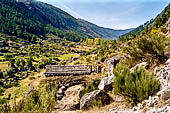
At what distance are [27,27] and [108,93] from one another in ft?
597

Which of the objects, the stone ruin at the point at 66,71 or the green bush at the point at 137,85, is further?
the stone ruin at the point at 66,71

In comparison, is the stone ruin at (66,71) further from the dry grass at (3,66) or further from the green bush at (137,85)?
the dry grass at (3,66)

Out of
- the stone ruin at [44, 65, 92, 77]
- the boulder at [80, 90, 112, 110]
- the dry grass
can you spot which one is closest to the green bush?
the boulder at [80, 90, 112, 110]

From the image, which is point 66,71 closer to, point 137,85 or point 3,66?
point 137,85

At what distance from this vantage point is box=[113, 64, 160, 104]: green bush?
6.99 metres

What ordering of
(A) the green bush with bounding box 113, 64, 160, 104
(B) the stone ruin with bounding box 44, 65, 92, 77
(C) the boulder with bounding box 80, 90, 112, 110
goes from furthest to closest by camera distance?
1. (B) the stone ruin with bounding box 44, 65, 92, 77
2. (C) the boulder with bounding box 80, 90, 112, 110
3. (A) the green bush with bounding box 113, 64, 160, 104

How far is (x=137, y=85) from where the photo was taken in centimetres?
748

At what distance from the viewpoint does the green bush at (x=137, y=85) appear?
6.99 meters

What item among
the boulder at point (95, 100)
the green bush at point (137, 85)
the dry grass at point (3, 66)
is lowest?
the dry grass at point (3, 66)

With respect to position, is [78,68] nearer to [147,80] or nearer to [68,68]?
[68,68]

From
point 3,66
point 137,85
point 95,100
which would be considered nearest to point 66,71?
point 95,100

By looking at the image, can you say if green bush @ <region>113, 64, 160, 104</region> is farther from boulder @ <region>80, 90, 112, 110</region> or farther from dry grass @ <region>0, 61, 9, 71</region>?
dry grass @ <region>0, 61, 9, 71</region>

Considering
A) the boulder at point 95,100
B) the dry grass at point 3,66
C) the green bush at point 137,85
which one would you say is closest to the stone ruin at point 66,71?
the boulder at point 95,100

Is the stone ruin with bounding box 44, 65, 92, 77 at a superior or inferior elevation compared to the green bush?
inferior
